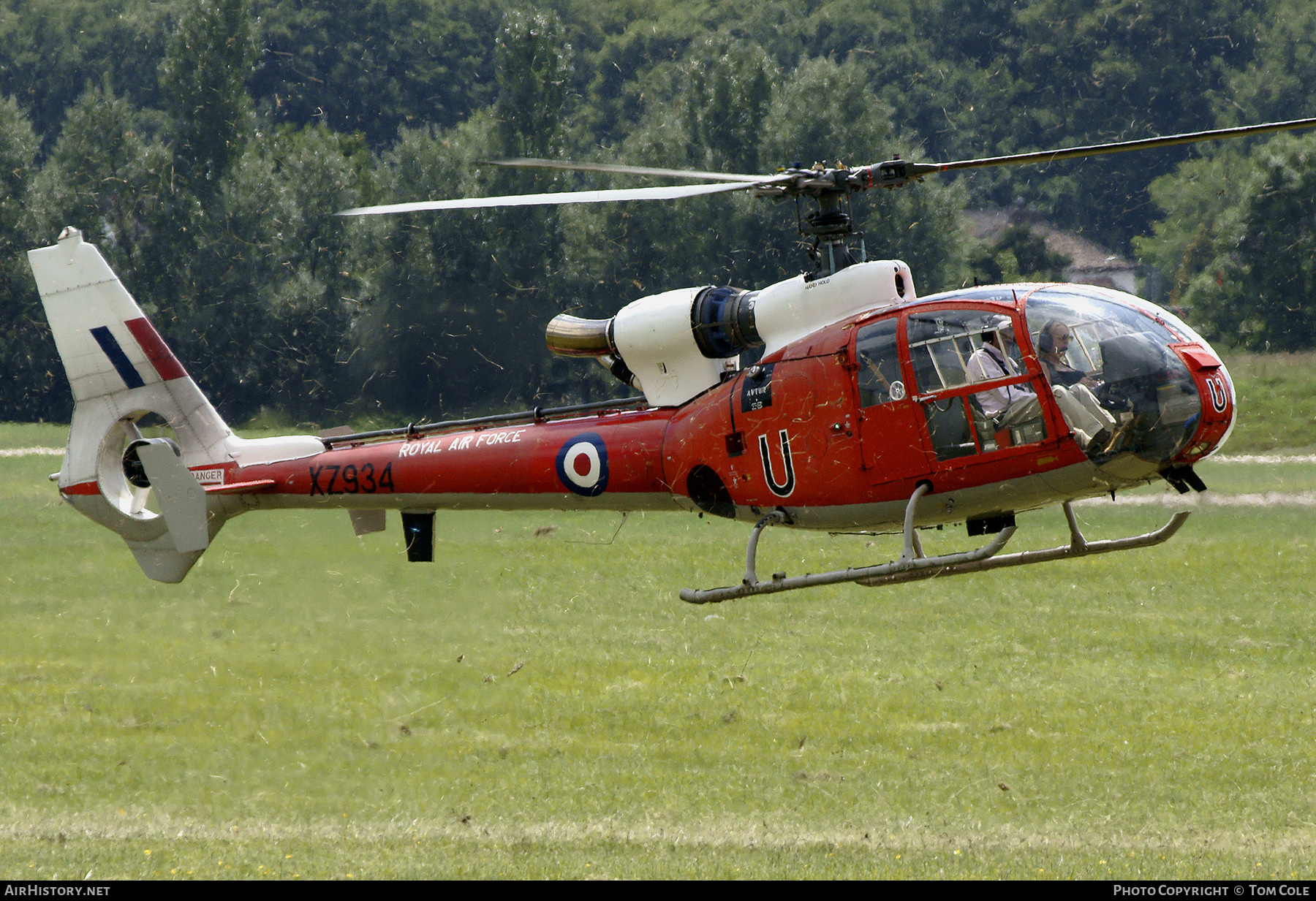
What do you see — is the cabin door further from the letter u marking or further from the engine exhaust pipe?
the engine exhaust pipe

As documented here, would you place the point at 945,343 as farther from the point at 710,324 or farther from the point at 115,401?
the point at 115,401

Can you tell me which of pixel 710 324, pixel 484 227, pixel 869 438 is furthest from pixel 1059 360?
pixel 484 227

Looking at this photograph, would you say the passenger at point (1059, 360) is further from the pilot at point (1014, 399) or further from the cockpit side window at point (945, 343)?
the cockpit side window at point (945, 343)

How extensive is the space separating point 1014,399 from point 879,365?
1.04m

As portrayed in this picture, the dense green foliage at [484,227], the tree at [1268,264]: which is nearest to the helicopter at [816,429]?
the dense green foliage at [484,227]

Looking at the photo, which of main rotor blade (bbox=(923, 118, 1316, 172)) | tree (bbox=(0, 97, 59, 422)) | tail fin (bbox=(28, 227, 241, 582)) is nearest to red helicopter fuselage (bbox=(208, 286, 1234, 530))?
main rotor blade (bbox=(923, 118, 1316, 172))

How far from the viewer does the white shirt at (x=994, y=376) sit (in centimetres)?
999

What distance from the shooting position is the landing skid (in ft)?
32.9

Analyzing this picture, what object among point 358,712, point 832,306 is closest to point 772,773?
point 358,712

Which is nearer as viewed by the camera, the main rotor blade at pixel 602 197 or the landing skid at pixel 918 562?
the main rotor blade at pixel 602 197

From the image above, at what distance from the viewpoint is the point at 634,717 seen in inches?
655

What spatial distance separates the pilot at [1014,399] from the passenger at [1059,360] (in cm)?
5
